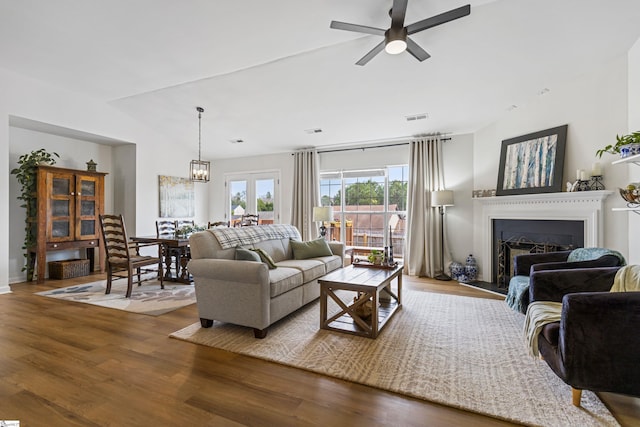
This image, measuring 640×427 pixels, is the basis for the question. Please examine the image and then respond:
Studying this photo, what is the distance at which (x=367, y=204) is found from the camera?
20.6ft

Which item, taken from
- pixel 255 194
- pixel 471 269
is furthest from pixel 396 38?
pixel 255 194

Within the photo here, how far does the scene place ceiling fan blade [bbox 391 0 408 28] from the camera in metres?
2.31

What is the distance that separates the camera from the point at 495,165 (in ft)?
15.9

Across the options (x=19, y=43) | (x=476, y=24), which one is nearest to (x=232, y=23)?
(x=476, y=24)

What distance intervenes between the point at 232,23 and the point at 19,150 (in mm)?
4579

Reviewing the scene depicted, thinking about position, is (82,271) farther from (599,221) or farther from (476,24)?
(599,221)

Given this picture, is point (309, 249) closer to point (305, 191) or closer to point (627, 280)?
point (305, 191)

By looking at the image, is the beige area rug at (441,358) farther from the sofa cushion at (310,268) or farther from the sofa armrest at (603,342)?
the sofa cushion at (310,268)

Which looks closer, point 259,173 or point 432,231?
point 432,231

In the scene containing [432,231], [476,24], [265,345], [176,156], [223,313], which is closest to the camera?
[265,345]

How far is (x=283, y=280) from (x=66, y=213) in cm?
457

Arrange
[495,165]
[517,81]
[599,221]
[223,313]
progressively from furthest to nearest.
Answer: [495,165] < [517,81] < [599,221] < [223,313]

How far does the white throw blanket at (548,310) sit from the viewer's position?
1.97 meters

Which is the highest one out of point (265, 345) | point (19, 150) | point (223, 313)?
point (19, 150)
